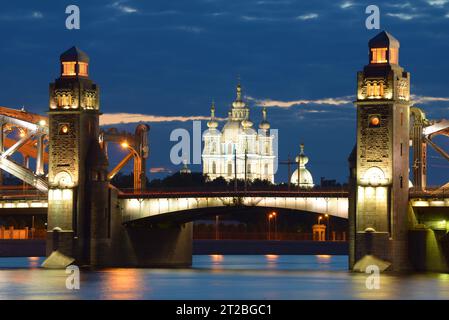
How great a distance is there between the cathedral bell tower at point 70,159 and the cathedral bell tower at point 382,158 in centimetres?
2405

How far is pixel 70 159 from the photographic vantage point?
150500 millimetres

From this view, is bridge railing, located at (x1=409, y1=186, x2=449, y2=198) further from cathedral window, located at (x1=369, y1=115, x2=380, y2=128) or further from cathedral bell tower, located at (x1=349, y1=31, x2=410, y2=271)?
cathedral window, located at (x1=369, y1=115, x2=380, y2=128)

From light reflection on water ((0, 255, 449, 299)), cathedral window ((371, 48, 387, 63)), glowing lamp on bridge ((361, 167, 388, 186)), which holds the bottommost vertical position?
light reflection on water ((0, 255, 449, 299))

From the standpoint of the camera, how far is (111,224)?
151500mm

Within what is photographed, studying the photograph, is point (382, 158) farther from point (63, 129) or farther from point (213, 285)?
point (63, 129)

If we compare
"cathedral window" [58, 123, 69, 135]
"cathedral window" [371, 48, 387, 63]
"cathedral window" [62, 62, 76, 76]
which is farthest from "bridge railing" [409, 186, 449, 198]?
"cathedral window" [62, 62, 76, 76]

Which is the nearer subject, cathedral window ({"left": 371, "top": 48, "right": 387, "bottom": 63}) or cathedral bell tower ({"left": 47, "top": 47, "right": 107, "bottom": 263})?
cathedral window ({"left": 371, "top": 48, "right": 387, "bottom": 63})

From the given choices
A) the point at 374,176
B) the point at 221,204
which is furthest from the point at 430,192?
the point at 221,204

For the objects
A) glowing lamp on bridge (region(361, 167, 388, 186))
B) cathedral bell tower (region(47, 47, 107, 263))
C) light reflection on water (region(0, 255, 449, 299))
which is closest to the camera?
light reflection on water (region(0, 255, 449, 299))

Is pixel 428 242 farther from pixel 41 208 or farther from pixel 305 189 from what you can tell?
pixel 41 208

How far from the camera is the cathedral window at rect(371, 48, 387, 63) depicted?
5448 inches

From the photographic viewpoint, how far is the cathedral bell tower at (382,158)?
137 metres

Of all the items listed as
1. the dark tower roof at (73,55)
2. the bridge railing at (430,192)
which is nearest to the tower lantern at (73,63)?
the dark tower roof at (73,55)
